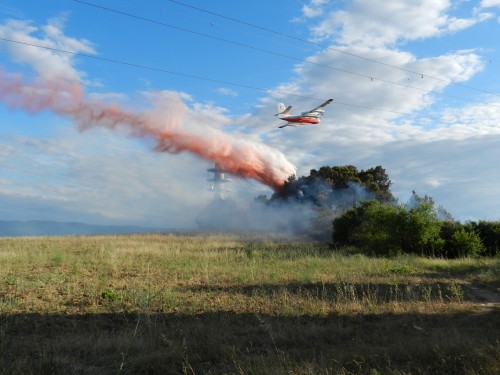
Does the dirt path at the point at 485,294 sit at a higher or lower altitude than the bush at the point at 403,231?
lower

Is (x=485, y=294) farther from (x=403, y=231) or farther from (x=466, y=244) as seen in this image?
(x=466, y=244)

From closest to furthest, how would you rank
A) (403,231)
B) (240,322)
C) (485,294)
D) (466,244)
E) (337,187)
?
(240,322), (485,294), (466,244), (403,231), (337,187)

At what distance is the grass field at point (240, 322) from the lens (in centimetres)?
692

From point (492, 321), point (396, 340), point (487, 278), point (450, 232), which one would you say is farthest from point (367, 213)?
point (396, 340)

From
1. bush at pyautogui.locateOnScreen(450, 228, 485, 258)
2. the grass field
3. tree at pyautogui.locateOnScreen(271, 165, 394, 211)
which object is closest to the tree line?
bush at pyautogui.locateOnScreen(450, 228, 485, 258)

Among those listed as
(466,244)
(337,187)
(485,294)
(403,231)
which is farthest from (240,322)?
(337,187)

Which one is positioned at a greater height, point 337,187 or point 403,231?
point 337,187

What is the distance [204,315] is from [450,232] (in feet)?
87.9

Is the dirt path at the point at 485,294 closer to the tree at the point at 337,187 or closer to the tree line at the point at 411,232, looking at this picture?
the tree line at the point at 411,232

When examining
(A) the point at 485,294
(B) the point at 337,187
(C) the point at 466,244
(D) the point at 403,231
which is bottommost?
(A) the point at 485,294

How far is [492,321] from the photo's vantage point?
33.6 feet

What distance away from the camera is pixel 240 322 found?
10.2 meters

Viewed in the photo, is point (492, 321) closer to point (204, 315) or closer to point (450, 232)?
point (204, 315)


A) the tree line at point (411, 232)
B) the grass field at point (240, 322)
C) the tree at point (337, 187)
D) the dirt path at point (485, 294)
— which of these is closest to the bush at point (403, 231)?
the tree line at point (411, 232)
